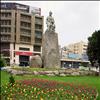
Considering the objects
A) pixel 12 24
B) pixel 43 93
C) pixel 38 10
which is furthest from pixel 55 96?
pixel 38 10

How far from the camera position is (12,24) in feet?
320

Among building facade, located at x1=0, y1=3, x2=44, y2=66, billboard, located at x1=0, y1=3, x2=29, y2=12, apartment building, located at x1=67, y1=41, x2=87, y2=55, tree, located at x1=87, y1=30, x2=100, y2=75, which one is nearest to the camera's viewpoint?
tree, located at x1=87, y1=30, x2=100, y2=75

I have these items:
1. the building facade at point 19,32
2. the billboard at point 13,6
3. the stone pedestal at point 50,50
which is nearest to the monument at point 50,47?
the stone pedestal at point 50,50

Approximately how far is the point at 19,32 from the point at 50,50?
58771mm

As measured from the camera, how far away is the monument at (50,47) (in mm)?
41625

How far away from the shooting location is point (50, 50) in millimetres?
41781

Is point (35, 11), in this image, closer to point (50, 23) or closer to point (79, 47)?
point (50, 23)

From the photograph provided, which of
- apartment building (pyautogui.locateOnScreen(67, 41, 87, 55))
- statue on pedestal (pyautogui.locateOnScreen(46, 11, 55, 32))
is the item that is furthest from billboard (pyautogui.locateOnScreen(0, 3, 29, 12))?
apartment building (pyautogui.locateOnScreen(67, 41, 87, 55))

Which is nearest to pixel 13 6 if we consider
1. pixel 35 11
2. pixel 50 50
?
pixel 35 11

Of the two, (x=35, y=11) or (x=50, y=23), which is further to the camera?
(x=35, y=11)

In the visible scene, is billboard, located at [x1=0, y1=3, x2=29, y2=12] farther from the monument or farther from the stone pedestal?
the stone pedestal

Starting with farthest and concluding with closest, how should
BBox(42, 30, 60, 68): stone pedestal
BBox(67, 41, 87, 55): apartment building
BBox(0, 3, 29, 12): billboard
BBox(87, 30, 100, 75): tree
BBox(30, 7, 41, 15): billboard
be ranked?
1. BBox(67, 41, 87, 55): apartment building
2. BBox(30, 7, 41, 15): billboard
3. BBox(0, 3, 29, 12): billboard
4. BBox(87, 30, 100, 75): tree
5. BBox(42, 30, 60, 68): stone pedestal

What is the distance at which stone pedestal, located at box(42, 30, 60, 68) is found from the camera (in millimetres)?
41594

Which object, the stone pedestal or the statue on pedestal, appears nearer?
the stone pedestal
